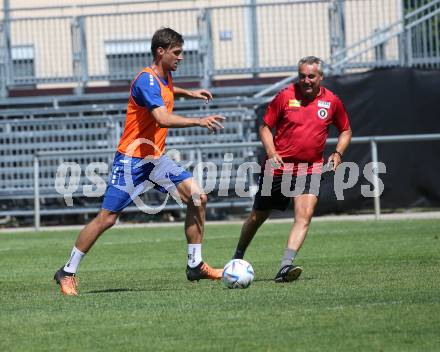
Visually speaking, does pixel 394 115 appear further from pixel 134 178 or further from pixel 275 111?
pixel 134 178

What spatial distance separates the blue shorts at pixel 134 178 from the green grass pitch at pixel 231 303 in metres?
0.77

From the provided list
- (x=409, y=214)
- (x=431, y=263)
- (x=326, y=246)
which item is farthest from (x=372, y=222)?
(x=431, y=263)

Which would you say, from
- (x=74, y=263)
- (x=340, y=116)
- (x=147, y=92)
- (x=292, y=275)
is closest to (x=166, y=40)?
(x=147, y=92)

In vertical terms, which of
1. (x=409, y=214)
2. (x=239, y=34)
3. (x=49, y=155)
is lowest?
(x=409, y=214)

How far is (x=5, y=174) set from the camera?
22.6 metres

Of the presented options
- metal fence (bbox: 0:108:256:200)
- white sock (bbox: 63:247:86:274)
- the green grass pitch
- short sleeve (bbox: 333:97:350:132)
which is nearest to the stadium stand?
metal fence (bbox: 0:108:256:200)

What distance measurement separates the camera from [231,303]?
817 cm

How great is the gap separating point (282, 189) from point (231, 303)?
2.21 m

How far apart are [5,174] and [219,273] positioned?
43.2 ft

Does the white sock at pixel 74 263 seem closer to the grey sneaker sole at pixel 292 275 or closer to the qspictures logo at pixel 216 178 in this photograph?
the grey sneaker sole at pixel 292 275

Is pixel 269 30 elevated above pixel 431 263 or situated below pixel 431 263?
above

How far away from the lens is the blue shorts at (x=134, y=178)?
9.52 meters

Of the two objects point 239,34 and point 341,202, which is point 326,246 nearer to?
point 341,202

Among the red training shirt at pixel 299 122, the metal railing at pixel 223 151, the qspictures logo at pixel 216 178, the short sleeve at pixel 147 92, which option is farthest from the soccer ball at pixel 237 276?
the metal railing at pixel 223 151
